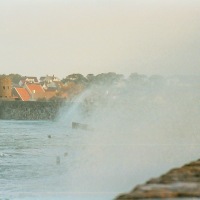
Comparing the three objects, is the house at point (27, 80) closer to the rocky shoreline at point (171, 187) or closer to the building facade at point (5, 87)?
the building facade at point (5, 87)

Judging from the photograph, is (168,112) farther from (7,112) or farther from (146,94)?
(7,112)

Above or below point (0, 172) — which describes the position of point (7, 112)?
above

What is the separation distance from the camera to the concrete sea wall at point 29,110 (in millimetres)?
96875

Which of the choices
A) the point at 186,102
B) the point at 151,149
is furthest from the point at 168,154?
the point at 186,102

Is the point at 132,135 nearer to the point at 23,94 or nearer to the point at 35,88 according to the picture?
the point at 23,94

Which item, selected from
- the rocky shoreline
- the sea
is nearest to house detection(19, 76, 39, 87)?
the sea

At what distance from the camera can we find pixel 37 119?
106m

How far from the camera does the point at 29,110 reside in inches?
3981

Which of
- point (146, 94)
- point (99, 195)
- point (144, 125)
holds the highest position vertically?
point (146, 94)

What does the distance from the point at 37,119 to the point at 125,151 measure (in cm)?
7080

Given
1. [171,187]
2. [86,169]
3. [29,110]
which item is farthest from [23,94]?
[171,187]

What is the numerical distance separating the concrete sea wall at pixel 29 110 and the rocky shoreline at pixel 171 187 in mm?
93166

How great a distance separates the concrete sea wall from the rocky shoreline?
93.2 meters

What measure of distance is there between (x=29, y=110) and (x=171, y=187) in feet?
324
